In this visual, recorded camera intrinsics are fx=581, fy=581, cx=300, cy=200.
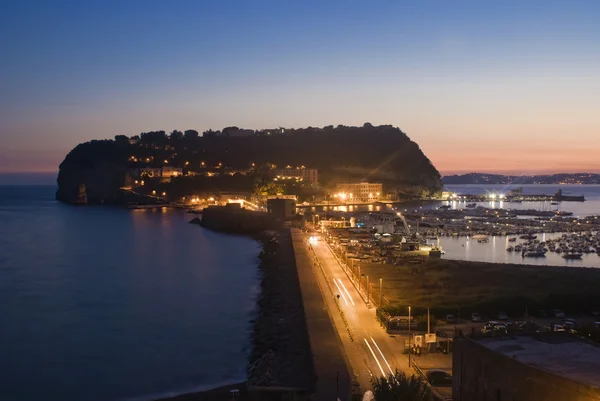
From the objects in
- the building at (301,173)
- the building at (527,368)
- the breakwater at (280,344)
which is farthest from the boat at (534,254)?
the building at (301,173)

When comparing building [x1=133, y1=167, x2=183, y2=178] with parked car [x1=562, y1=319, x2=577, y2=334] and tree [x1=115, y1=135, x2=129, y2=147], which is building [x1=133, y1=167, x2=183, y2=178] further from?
parked car [x1=562, y1=319, x2=577, y2=334]

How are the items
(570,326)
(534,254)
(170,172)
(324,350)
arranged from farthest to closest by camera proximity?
(170,172) → (534,254) → (570,326) → (324,350)

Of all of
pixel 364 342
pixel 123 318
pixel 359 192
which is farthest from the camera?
pixel 359 192

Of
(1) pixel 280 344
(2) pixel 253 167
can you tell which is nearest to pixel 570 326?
(1) pixel 280 344

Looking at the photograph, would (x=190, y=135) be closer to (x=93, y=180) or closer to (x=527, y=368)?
(x=93, y=180)

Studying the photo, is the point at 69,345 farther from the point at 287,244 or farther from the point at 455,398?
the point at 287,244

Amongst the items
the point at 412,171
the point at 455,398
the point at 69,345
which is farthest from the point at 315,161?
the point at 455,398

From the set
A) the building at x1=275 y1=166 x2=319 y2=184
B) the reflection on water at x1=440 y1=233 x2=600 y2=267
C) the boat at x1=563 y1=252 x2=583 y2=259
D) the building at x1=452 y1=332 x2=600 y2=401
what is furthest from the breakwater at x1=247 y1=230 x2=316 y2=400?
the building at x1=275 y1=166 x2=319 y2=184

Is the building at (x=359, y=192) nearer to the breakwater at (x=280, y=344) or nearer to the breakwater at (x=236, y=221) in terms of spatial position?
the breakwater at (x=236, y=221)
